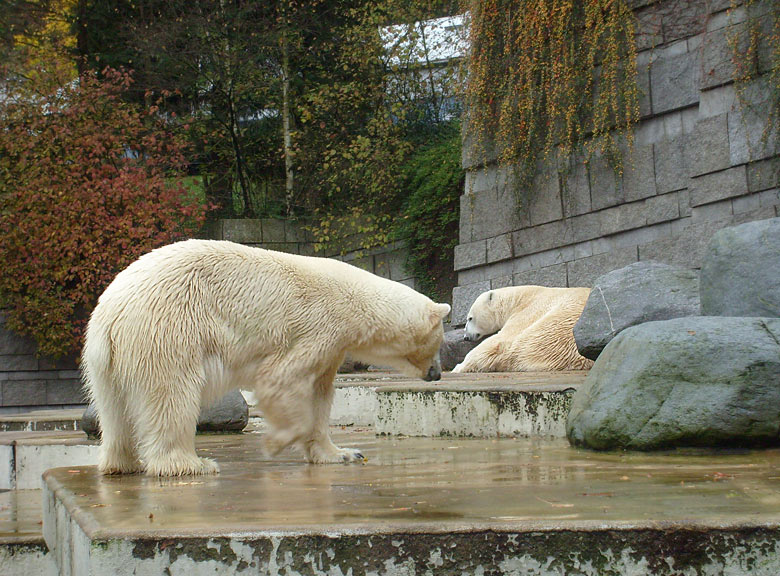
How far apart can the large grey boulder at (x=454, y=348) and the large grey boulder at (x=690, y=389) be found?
22.9 ft

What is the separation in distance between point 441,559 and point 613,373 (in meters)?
2.31

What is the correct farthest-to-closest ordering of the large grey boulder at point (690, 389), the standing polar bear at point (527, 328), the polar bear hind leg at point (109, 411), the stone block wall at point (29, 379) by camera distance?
the stone block wall at point (29, 379)
the standing polar bear at point (527, 328)
the large grey boulder at point (690, 389)
the polar bear hind leg at point (109, 411)

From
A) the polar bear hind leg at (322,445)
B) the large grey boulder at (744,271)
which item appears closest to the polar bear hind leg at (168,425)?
the polar bear hind leg at (322,445)

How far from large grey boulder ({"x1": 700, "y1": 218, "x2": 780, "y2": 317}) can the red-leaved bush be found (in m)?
9.31

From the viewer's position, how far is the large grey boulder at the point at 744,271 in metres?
4.53

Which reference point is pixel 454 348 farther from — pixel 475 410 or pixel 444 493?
pixel 444 493

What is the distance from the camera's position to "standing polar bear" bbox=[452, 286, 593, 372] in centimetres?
830

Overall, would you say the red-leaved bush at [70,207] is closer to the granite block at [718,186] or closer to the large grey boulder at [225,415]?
the large grey boulder at [225,415]

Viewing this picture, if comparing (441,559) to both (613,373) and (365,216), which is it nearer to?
(613,373)

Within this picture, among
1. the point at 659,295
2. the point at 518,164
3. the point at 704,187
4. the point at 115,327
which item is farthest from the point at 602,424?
the point at 518,164

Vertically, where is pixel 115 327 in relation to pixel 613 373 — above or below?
above

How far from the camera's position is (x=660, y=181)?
28.3ft

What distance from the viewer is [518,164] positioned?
9.91 metres

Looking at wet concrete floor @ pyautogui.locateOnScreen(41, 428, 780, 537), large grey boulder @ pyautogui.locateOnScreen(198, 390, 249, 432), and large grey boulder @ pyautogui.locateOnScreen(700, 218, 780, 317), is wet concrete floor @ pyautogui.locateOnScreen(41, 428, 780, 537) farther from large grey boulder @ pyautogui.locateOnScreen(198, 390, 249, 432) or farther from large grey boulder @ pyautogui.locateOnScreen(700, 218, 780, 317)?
large grey boulder @ pyautogui.locateOnScreen(198, 390, 249, 432)
